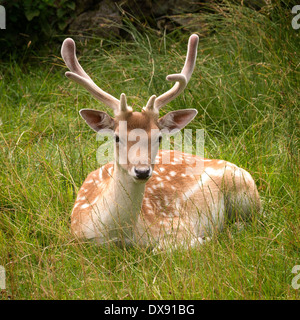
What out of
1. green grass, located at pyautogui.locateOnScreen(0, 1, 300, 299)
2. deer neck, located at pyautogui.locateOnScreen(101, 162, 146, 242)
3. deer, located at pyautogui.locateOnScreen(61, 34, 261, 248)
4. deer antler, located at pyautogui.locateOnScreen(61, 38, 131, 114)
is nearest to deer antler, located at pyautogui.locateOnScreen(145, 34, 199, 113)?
deer, located at pyautogui.locateOnScreen(61, 34, 261, 248)

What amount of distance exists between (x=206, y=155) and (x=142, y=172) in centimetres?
168

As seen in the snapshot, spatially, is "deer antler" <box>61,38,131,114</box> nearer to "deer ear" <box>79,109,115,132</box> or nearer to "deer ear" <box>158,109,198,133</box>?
"deer ear" <box>79,109,115,132</box>

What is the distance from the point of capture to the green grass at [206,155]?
3102 mm

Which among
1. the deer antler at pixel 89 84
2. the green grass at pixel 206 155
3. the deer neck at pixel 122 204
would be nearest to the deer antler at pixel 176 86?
the deer antler at pixel 89 84

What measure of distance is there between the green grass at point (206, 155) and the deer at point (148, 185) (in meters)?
0.13

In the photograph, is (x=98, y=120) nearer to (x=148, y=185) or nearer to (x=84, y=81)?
(x=84, y=81)

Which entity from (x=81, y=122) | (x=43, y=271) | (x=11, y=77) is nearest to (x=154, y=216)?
(x=43, y=271)

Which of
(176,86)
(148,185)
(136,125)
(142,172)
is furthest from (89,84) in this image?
(148,185)

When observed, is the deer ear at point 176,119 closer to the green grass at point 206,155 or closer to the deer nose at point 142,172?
the deer nose at point 142,172

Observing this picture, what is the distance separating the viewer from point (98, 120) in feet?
12.1

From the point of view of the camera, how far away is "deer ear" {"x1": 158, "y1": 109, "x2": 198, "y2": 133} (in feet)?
12.2

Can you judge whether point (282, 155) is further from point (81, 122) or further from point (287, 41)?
point (81, 122)
